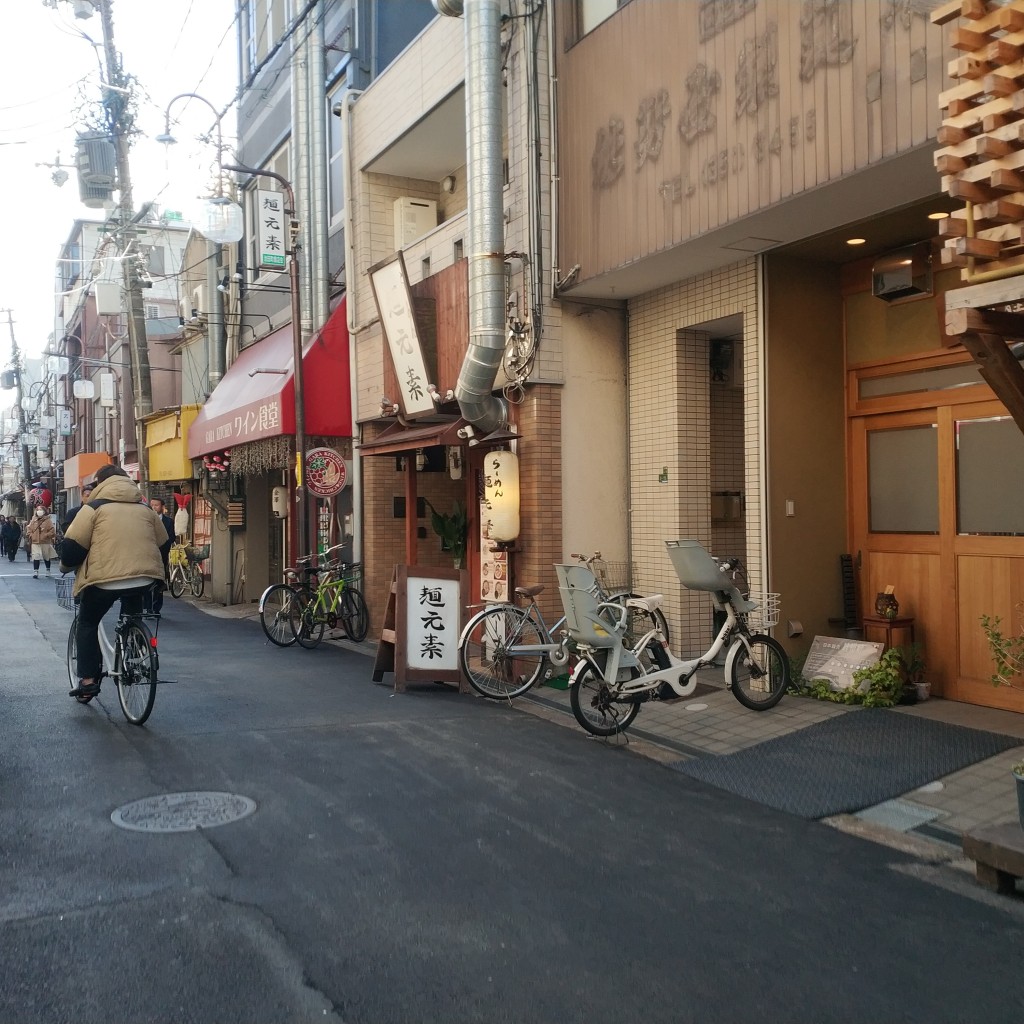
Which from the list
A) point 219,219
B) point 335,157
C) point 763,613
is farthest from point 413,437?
point 335,157

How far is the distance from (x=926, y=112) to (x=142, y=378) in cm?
1989

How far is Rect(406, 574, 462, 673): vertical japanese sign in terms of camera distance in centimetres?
959

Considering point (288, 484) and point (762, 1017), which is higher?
point (288, 484)

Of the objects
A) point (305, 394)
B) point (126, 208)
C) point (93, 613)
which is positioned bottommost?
point (93, 613)

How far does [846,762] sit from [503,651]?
12.1ft

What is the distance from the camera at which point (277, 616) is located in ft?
42.8

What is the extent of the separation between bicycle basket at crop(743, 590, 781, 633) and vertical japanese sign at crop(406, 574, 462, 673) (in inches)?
114

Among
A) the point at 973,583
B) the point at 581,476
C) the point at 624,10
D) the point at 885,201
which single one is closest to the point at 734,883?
the point at 973,583

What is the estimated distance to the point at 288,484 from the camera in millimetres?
17562

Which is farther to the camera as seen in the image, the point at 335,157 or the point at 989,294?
the point at 335,157

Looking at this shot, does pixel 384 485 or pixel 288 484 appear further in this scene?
pixel 288 484

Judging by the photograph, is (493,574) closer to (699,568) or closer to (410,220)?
(699,568)

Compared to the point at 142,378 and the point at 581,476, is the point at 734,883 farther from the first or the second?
the point at 142,378

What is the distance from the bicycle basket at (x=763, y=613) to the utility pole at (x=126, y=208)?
17878 millimetres
